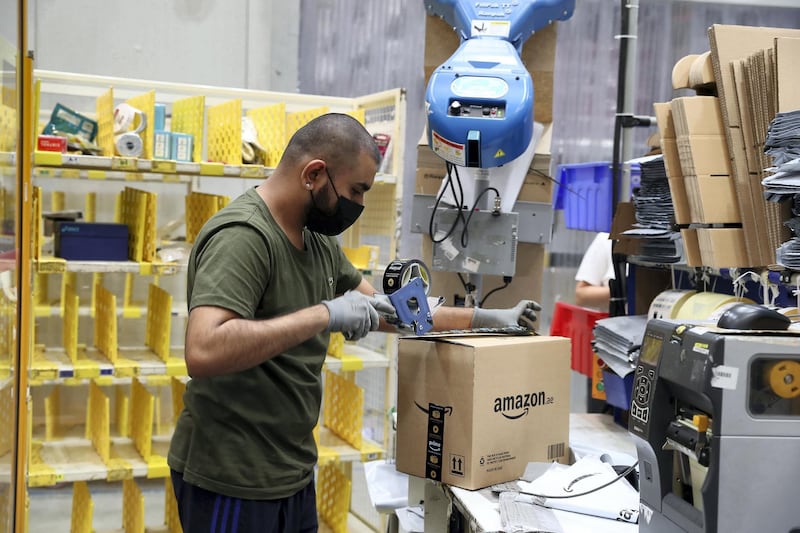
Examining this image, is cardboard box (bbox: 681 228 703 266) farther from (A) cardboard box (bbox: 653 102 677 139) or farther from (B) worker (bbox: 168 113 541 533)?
(B) worker (bbox: 168 113 541 533)

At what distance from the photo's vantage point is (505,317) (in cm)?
281

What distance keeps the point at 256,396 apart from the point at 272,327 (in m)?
0.29

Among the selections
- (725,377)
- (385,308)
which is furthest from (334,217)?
(725,377)

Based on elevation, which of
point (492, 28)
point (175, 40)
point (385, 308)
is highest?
point (175, 40)

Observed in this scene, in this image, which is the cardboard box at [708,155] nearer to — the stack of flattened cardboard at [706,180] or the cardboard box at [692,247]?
the stack of flattened cardboard at [706,180]

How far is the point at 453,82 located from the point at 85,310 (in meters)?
2.91

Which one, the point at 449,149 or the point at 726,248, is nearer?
the point at 726,248

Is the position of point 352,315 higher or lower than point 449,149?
lower

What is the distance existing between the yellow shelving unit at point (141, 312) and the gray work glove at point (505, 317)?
1464 millimetres

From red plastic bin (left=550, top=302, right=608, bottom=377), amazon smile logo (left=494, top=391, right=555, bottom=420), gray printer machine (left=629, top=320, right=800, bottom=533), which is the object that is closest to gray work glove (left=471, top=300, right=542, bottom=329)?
amazon smile logo (left=494, top=391, right=555, bottom=420)

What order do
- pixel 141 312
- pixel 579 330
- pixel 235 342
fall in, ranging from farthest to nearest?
1. pixel 141 312
2. pixel 579 330
3. pixel 235 342

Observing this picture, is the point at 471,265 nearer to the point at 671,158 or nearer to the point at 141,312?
the point at 671,158

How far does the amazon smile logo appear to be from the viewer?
243 cm

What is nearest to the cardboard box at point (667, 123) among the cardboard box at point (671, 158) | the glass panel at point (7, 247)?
the cardboard box at point (671, 158)
